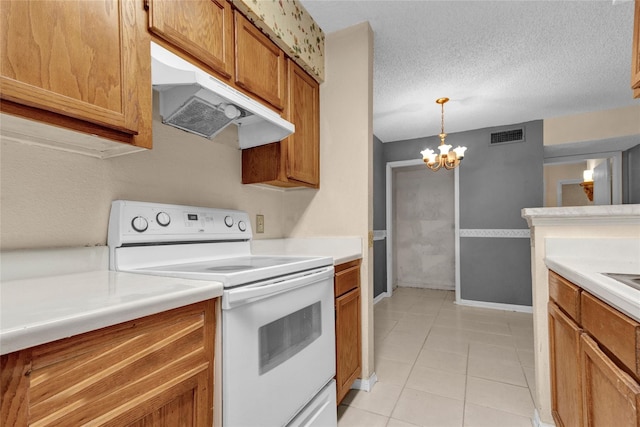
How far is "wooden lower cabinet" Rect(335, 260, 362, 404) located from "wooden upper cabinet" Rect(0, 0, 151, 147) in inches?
46.8

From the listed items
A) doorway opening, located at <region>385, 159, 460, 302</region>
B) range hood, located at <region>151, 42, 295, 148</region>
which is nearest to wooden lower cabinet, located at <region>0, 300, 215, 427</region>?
range hood, located at <region>151, 42, 295, 148</region>

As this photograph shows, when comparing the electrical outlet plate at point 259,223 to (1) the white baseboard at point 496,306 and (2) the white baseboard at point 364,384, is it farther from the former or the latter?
(1) the white baseboard at point 496,306

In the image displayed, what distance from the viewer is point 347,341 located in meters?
1.74

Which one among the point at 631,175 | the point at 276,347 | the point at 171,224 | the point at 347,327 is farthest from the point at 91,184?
the point at 631,175

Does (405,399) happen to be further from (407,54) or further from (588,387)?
(407,54)

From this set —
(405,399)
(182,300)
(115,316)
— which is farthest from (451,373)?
(115,316)

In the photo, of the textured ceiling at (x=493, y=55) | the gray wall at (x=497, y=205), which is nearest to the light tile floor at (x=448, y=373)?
the gray wall at (x=497, y=205)

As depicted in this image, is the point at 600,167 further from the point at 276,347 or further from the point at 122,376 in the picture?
the point at 122,376

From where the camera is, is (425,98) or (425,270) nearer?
(425,98)

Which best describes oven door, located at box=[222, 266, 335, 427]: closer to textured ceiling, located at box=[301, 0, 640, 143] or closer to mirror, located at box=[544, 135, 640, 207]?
textured ceiling, located at box=[301, 0, 640, 143]

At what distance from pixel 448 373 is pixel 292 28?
2515mm

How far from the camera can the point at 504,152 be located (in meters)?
3.86

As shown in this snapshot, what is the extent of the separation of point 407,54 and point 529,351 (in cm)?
264

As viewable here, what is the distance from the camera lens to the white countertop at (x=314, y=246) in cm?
193
